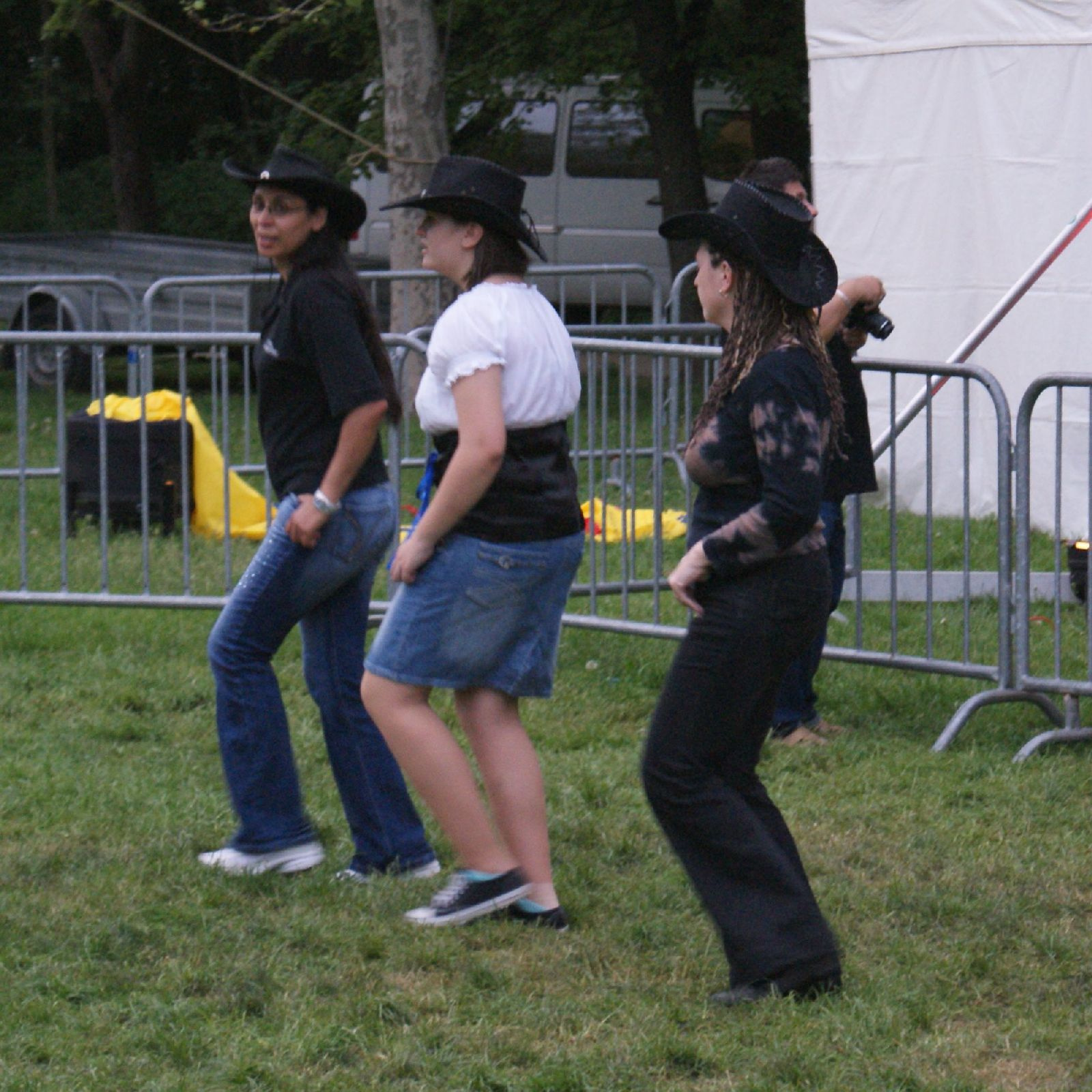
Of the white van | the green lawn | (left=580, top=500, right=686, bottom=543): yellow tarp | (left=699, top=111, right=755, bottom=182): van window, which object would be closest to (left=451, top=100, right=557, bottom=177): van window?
the white van

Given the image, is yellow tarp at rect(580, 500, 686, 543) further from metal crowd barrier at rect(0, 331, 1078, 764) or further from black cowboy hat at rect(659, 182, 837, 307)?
black cowboy hat at rect(659, 182, 837, 307)

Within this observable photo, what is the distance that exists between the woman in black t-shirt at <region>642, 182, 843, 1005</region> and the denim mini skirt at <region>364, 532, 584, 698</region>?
0.44 meters

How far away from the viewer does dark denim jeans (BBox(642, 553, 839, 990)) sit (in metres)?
3.84

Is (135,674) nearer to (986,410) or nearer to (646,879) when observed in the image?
(646,879)

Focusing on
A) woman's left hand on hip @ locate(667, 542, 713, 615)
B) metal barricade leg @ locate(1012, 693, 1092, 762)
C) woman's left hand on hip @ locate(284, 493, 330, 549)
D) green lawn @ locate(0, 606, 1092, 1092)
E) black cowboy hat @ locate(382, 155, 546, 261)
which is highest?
black cowboy hat @ locate(382, 155, 546, 261)

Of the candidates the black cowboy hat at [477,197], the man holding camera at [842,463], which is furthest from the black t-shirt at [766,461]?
the man holding camera at [842,463]

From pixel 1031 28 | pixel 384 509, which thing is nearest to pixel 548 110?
pixel 1031 28

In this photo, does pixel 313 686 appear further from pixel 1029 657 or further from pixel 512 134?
pixel 512 134

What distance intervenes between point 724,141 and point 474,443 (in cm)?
1467

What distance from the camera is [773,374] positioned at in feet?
12.2

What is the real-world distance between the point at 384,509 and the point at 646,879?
1159 mm

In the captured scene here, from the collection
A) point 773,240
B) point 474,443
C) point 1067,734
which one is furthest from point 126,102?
point 773,240

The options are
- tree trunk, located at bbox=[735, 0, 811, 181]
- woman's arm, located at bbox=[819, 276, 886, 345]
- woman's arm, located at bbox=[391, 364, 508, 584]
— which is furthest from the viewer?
tree trunk, located at bbox=[735, 0, 811, 181]

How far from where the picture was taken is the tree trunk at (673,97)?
15742 millimetres
